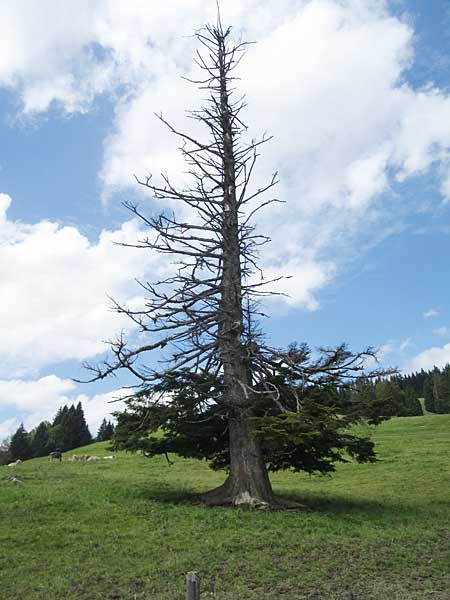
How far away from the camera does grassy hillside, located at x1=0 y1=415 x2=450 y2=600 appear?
9.30 metres

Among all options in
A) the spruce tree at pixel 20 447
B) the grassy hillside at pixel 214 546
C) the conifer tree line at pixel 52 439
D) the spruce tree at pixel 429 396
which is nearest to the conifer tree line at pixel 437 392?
the spruce tree at pixel 429 396

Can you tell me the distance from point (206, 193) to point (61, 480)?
593 inches

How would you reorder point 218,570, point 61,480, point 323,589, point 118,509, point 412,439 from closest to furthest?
point 323,589, point 218,570, point 118,509, point 61,480, point 412,439

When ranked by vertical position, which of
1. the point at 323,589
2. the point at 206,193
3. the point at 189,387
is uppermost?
the point at 206,193

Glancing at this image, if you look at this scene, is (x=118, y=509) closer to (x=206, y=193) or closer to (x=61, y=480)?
(x=61, y=480)

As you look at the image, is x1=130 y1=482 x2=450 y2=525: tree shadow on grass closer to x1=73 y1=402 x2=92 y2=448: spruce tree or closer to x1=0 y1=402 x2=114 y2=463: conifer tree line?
x1=0 y1=402 x2=114 y2=463: conifer tree line

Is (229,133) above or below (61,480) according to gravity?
above

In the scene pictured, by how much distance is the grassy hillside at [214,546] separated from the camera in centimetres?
930

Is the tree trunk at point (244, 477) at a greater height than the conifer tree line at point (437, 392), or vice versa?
the conifer tree line at point (437, 392)

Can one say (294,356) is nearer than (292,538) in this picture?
No

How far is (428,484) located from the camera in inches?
945

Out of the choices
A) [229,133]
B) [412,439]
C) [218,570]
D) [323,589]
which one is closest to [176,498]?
[218,570]

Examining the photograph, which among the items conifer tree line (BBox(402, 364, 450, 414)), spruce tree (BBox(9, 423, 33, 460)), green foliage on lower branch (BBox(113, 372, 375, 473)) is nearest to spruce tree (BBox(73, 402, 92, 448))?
spruce tree (BBox(9, 423, 33, 460))

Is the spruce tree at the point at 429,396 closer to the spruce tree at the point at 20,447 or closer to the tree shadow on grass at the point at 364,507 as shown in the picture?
the spruce tree at the point at 20,447
